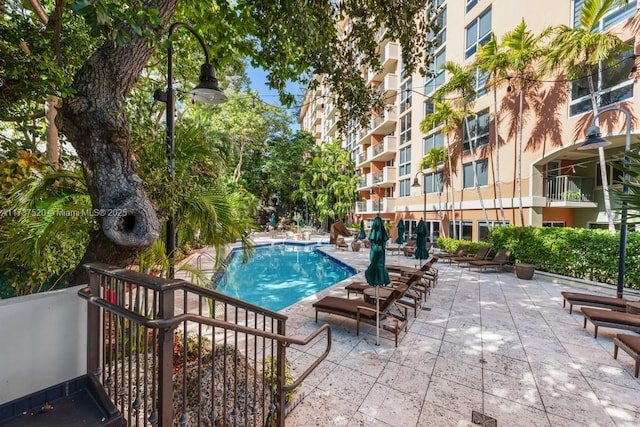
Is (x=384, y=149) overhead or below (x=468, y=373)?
overhead

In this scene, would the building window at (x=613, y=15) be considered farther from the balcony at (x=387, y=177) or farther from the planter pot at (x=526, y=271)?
the balcony at (x=387, y=177)

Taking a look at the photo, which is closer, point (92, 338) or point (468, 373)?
point (92, 338)

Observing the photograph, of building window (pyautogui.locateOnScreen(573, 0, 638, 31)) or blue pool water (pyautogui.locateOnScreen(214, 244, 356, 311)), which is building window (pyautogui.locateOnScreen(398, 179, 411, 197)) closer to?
blue pool water (pyautogui.locateOnScreen(214, 244, 356, 311))

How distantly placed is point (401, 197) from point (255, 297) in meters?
16.9

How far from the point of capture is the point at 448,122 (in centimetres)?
1688

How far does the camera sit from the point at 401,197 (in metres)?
23.1

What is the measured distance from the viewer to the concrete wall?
2141 millimetres

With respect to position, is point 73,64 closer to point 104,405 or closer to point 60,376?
point 60,376

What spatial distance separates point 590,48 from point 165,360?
14.9 m

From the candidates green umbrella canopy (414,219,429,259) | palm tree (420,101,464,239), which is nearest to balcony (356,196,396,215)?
palm tree (420,101,464,239)

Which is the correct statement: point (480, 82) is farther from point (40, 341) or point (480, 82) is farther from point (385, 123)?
point (40, 341)

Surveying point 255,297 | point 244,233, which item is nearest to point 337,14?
point 244,233

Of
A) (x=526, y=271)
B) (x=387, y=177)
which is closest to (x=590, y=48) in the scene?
(x=526, y=271)

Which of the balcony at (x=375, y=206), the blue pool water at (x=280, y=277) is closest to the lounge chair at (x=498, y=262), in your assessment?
the blue pool water at (x=280, y=277)
